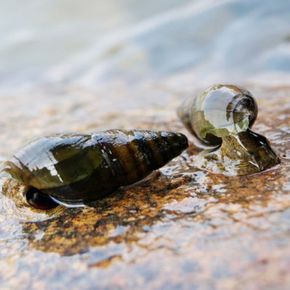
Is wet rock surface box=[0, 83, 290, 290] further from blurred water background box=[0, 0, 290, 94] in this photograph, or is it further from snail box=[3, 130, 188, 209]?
blurred water background box=[0, 0, 290, 94]

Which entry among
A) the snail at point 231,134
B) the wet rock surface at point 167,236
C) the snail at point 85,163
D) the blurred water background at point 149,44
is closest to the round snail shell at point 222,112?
the snail at point 231,134

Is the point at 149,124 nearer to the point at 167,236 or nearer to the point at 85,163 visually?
the point at 85,163

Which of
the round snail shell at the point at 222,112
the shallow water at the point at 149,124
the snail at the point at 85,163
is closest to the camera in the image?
the shallow water at the point at 149,124

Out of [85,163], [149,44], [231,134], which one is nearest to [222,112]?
[231,134]

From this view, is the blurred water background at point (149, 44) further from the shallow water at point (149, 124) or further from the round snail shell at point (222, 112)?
the round snail shell at point (222, 112)

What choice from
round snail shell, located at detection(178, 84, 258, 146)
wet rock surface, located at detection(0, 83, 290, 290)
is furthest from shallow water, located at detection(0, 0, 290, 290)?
round snail shell, located at detection(178, 84, 258, 146)

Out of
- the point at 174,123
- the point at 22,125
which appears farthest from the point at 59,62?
the point at 174,123
